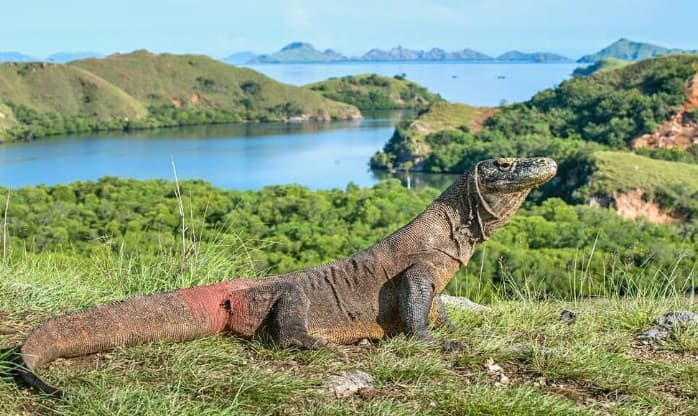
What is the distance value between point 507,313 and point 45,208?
3863 cm

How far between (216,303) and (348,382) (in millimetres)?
1049

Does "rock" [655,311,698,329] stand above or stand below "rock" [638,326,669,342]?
above

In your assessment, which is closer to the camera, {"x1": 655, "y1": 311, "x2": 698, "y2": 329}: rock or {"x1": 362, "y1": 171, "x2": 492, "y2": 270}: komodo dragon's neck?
{"x1": 362, "y1": 171, "x2": 492, "y2": 270}: komodo dragon's neck

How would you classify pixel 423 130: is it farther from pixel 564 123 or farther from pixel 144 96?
pixel 144 96

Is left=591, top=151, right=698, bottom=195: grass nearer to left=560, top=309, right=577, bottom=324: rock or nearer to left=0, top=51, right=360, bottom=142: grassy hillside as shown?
left=560, top=309, right=577, bottom=324: rock

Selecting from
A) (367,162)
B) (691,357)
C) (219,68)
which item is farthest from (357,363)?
(219,68)

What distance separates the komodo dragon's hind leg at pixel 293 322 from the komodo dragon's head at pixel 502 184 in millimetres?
1146

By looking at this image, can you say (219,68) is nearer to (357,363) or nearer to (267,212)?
(267,212)

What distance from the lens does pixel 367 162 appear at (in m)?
89.1

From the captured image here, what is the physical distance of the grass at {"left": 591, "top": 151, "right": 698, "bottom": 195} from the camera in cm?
5938

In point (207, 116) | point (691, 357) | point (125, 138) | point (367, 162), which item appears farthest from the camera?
point (207, 116)

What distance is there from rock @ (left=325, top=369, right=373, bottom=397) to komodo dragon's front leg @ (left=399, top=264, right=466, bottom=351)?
70 centimetres

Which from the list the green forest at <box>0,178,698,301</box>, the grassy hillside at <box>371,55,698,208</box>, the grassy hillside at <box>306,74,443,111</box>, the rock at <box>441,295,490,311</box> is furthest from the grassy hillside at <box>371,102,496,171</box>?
the rock at <box>441,295,490,311</box>

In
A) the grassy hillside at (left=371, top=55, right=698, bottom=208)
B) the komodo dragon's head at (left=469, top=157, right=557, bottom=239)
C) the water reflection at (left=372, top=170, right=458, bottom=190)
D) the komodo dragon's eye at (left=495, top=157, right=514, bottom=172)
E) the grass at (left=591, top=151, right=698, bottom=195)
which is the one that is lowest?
the water reflection at (left=372, top=170, right=458, bottom=190)
